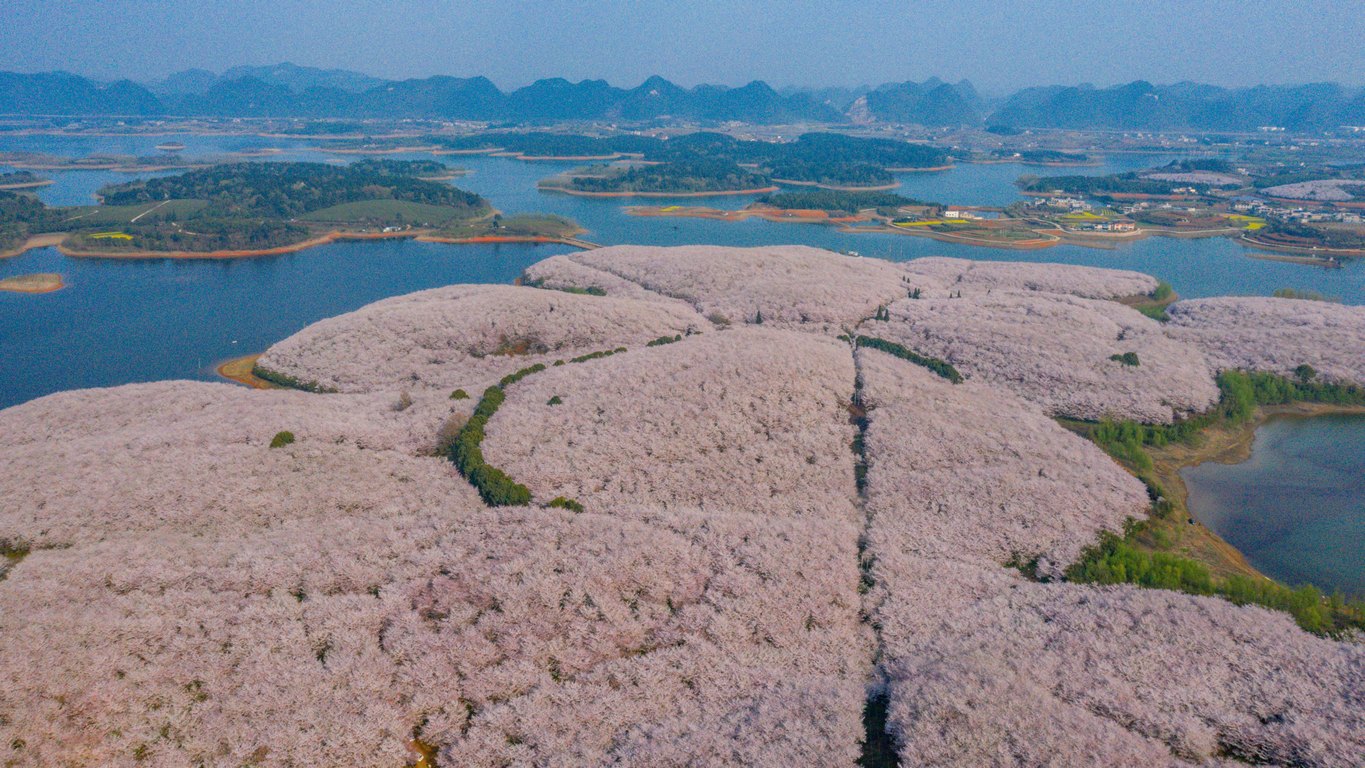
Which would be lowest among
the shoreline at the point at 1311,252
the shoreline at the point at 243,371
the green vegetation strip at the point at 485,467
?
the shoreline at the point at 243,371

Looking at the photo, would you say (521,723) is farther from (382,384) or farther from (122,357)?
(122,357)

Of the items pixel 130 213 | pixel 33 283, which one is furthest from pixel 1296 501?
pixel 130 213

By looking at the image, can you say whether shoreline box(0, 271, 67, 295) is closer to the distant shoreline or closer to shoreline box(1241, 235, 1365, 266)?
the distant shoreline

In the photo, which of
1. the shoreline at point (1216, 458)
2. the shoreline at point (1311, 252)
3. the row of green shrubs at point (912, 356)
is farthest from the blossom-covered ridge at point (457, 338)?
the shoreline at point (1311, 252)

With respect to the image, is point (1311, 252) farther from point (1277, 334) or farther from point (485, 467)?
point (485, 467)

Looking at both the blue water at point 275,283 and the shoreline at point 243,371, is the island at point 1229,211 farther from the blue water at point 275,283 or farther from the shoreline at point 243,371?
the shoreline at point 243,371

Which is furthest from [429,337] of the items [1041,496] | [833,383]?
[1041,496]
